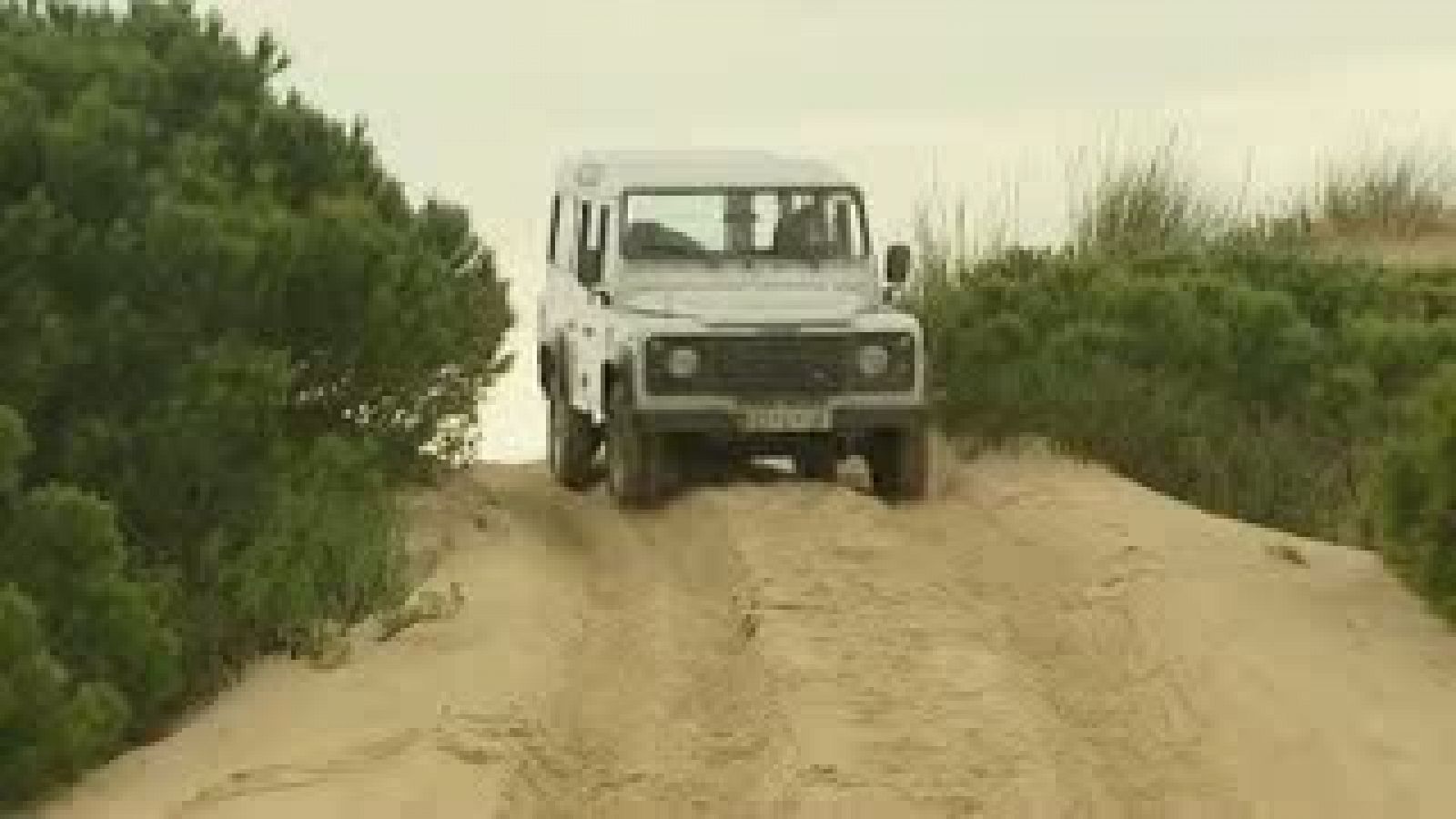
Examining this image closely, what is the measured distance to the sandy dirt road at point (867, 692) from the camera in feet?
35.4

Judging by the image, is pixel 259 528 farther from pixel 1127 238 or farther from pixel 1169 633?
pixel 1127 238

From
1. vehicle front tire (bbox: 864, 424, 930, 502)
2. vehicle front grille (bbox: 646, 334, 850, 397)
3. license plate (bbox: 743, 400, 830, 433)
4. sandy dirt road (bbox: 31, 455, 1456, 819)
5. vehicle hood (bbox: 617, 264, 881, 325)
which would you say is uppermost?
vehicle hood (bbox: 617, 264, 881, 325)

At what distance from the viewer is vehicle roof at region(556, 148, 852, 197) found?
19469 millimetres

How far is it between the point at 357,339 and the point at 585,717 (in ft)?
21.6

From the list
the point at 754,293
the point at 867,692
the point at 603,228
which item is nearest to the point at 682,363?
the point at 754,293

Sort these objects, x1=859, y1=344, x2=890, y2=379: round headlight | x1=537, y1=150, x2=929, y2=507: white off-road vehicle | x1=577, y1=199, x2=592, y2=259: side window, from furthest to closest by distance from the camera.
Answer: x1=577, y1=199, x2=592, y2=259: side window < x1=859, y1=344, x2=890, y2=379: round headlight < x1=537, y1=150, x2=929, y2=507: white off-road vehicle

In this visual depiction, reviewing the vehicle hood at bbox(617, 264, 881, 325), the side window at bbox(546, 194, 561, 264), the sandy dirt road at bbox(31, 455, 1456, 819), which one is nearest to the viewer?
the sandy dirt road at bbox(31, 455, 1456, 819)

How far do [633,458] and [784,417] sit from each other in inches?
38.5

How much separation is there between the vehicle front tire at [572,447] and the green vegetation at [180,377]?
65 cm

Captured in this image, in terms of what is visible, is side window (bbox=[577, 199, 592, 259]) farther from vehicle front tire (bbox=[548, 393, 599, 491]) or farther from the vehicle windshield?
→ vehicle front tire (bbox=[548, 393, 599, 491])

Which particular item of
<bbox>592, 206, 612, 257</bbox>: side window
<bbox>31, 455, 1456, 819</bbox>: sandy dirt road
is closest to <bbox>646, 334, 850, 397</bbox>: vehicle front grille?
<bbox>592, 206, 612, 257</bbox>: side window

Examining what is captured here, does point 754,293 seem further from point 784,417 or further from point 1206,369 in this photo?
point 1206,369

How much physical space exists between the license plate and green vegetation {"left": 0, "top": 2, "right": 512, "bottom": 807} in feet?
7.08

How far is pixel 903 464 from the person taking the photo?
18.3 metres
